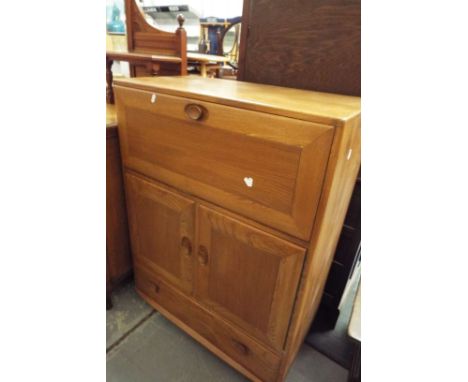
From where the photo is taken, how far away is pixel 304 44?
93 cm

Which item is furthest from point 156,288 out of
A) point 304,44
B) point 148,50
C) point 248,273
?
point 148,50

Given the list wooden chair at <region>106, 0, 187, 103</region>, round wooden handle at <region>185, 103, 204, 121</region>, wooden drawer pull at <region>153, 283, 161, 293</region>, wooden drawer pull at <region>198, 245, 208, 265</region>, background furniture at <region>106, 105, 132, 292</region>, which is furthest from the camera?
wooden chair at <region>106, 0, 187, 103</region>

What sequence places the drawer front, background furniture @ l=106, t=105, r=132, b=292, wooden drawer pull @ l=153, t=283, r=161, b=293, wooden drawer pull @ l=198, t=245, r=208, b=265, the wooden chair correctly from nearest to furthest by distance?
the drawer front
wooden drawer pull @ l=198, t=245, r=208, b=265
background furniture @ l=106, t=105, r=132, b=292
wooden drawer pull @ l=153, t=283, r=161, b=293
the wooden chair

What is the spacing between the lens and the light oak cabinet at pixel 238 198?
0.57 meters

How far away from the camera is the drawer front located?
559 millimetres

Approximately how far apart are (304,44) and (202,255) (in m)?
0.80

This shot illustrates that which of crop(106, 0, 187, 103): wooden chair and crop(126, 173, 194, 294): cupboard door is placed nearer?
crop(126, 173, 194, 294): cupboard door

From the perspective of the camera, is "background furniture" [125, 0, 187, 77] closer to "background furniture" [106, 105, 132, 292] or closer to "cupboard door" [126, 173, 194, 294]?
"background furniture" [106, 105, 132, 292]

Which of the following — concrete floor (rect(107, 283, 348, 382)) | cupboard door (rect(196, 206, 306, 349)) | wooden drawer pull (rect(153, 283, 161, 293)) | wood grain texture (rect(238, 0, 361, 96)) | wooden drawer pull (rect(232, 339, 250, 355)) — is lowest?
concrete floor (rect(107, 283, 348, 382))

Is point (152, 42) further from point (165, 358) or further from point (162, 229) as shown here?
point (165, 358)

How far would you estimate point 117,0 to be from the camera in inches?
112

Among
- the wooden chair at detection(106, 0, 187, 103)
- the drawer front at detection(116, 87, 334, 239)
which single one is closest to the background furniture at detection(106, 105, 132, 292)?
the drawer front at detection(116, 87, 334, 239)
